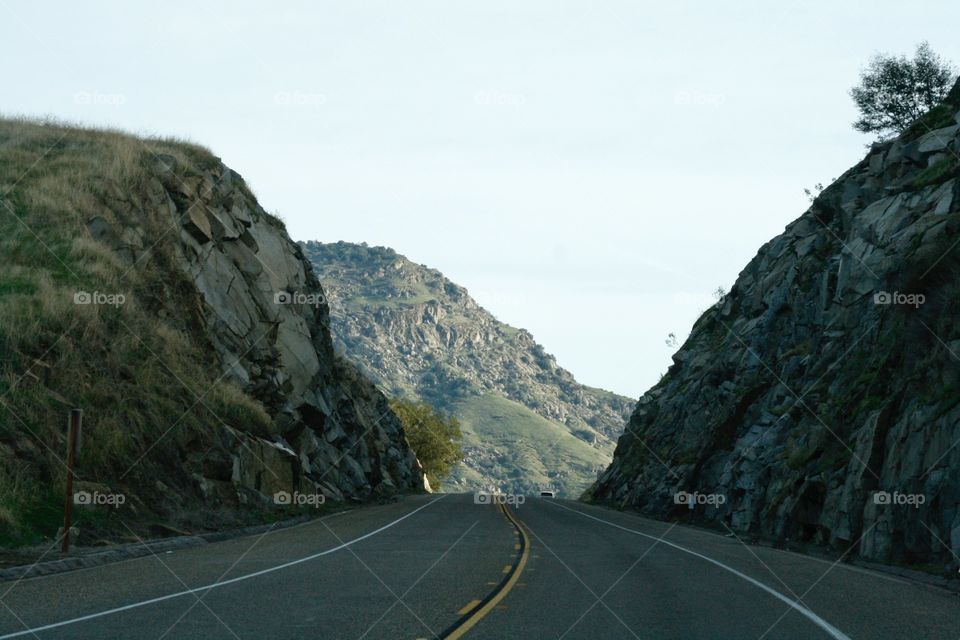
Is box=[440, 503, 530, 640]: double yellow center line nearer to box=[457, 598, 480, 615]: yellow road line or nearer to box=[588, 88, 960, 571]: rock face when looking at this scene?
box=[457, 598, 480, 615]: yellow road line

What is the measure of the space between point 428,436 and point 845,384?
280 feet

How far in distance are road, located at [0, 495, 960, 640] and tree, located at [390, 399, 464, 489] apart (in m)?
90.7

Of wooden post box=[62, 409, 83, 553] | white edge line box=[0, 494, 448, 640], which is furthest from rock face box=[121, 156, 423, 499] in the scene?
white edge line box=[0, 494, 448, 640]

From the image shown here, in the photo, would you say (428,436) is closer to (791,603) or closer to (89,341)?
(89,341)

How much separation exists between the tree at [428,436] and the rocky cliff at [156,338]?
2394 inches

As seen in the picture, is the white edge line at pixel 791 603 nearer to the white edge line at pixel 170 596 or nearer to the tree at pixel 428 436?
the white edge line at pixel 170 596

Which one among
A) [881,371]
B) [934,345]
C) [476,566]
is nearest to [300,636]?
[476,566]

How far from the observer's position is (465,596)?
1387 cm

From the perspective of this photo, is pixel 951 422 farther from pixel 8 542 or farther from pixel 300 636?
pixel 8 542

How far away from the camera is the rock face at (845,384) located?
22.6 m

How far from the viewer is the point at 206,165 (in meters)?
45.1

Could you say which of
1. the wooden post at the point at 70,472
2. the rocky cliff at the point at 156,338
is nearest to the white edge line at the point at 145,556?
the wooden post at the point at 70,472

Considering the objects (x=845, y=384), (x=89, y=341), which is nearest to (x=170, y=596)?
(x=89, y=341)

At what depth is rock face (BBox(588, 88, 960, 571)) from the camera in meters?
22.6
